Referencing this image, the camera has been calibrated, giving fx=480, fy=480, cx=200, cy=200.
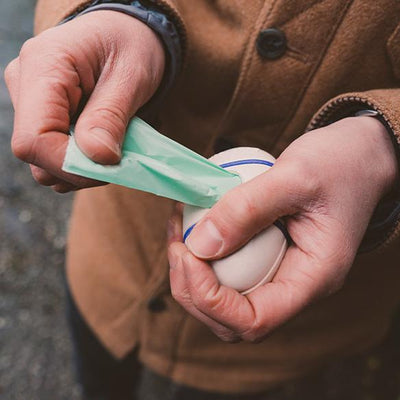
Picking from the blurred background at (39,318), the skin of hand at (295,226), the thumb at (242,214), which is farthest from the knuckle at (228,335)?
the blurred background at (39,318)

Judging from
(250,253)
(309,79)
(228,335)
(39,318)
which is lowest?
(39,318)

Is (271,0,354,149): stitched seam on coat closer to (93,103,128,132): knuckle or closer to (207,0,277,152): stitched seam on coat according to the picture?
(207,0,277,152): stitched seam on coat

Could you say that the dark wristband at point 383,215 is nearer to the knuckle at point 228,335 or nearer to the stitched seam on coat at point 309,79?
the stitched seam on coat at point 309,79

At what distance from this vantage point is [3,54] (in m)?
1.83

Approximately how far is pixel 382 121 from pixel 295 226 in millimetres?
177

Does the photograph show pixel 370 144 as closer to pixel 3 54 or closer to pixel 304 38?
pixel 304 38

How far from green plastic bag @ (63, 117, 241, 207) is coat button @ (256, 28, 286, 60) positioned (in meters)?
0.21

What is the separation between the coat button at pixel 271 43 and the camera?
0.66 m

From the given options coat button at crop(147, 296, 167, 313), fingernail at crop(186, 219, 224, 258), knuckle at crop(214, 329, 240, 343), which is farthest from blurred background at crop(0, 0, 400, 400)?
fingernail at crop(186, 219, 224, 258)

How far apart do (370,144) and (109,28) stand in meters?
0.35

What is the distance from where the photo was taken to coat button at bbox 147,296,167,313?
911mm

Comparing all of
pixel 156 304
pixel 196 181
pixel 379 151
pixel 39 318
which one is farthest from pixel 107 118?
pixel 39 318

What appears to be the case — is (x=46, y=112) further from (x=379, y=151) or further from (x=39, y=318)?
(x=39, y=318)

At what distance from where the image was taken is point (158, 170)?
0.53 m
